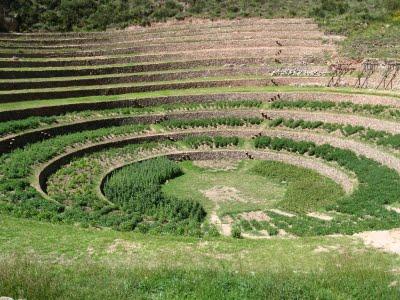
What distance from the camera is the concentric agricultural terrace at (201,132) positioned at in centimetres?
2452

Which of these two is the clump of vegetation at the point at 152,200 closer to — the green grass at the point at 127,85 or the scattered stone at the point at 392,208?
the scattered stone at the point at 392,208

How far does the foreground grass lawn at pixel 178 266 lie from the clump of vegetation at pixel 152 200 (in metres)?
4.08

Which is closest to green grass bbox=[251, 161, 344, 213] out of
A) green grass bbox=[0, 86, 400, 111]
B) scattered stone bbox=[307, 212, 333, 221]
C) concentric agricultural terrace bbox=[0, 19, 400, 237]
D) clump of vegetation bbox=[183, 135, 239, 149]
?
concentric agricultural terrace bbox=[0, 19, 400, 237]

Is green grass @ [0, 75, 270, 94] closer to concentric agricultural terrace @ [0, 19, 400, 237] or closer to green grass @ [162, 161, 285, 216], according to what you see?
concentric agricultural terrace @ [0, 19, 400, 237]

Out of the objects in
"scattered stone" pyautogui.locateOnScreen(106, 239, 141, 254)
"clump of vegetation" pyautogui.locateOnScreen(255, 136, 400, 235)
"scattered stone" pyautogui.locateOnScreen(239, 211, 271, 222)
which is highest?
"scattered stone" pyautogui.locateOnScreen(106, 239, 141, 254)

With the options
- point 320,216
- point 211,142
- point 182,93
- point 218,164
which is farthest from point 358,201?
point 182,93

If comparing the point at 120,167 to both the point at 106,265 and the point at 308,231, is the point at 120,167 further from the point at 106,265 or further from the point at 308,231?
the point at 106,265

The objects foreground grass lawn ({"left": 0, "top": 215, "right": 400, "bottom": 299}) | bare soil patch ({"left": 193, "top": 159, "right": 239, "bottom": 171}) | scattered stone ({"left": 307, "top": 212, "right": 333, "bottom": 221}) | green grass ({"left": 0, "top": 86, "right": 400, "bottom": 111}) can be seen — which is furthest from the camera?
green grass ({"left": 0, "top": 86, "right": 400, "bottom": 111})

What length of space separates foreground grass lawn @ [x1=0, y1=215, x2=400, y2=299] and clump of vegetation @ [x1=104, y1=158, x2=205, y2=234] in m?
4.08

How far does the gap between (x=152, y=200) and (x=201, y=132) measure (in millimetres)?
12494

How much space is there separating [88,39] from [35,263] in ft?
144

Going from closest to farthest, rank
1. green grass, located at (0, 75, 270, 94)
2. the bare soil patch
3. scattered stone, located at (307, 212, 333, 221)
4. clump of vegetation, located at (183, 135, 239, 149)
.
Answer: scattered stone, located at (307, 212, 333, 221) < the bare soil patch < clump of vegetation, located at (183, 135, 239, 149) < green grass, located at (0, 75, 270, 94)

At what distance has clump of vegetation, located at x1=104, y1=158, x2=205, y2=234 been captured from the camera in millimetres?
22594

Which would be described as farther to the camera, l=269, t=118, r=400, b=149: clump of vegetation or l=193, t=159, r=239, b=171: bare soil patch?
l=193, t=159, r=239, b=171: bare soil patch
